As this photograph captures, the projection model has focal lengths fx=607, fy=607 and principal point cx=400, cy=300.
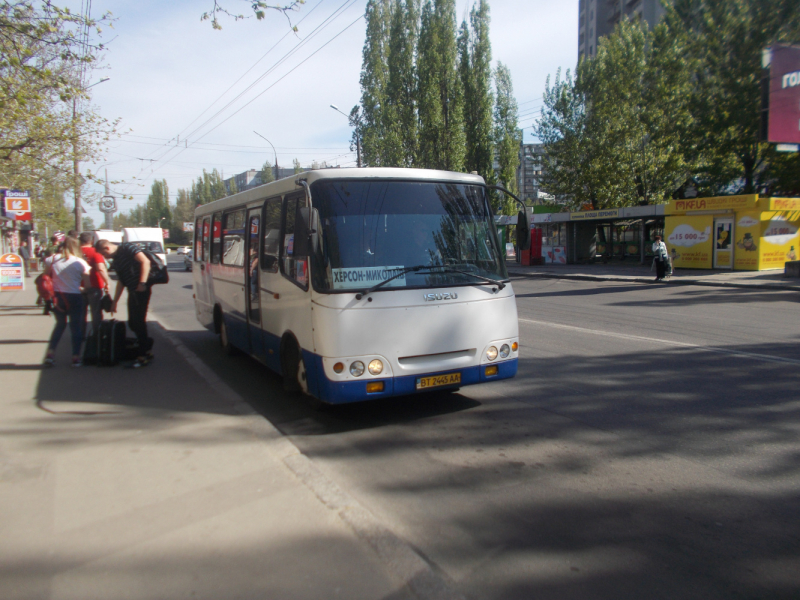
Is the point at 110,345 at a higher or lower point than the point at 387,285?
lower

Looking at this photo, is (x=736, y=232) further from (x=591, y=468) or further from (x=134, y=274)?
(x=134, y=274)

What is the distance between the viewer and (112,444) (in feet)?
16.7

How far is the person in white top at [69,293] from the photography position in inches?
319

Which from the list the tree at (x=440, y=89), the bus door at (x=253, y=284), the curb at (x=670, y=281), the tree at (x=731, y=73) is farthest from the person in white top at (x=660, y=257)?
the tree at (x=440, y=89)

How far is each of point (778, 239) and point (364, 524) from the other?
25144mm

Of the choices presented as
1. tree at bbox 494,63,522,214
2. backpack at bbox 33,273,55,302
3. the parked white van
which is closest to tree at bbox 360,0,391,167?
tree at bbox 494,63,522,214

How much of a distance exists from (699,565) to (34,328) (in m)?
12.8

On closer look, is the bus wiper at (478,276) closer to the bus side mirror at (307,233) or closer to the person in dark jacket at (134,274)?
the bus side mirror at (307,233)

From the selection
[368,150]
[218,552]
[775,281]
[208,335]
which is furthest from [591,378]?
[368,150]

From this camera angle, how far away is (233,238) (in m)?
8.37

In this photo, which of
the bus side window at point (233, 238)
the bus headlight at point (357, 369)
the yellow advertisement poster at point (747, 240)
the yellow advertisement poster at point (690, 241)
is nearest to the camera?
the bus headlight at point (357, 369)

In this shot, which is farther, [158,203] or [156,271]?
[158,203]

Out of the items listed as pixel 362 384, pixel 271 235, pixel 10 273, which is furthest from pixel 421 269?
pixel 10 273

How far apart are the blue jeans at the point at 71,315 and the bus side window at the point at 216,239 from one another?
1969 mm
